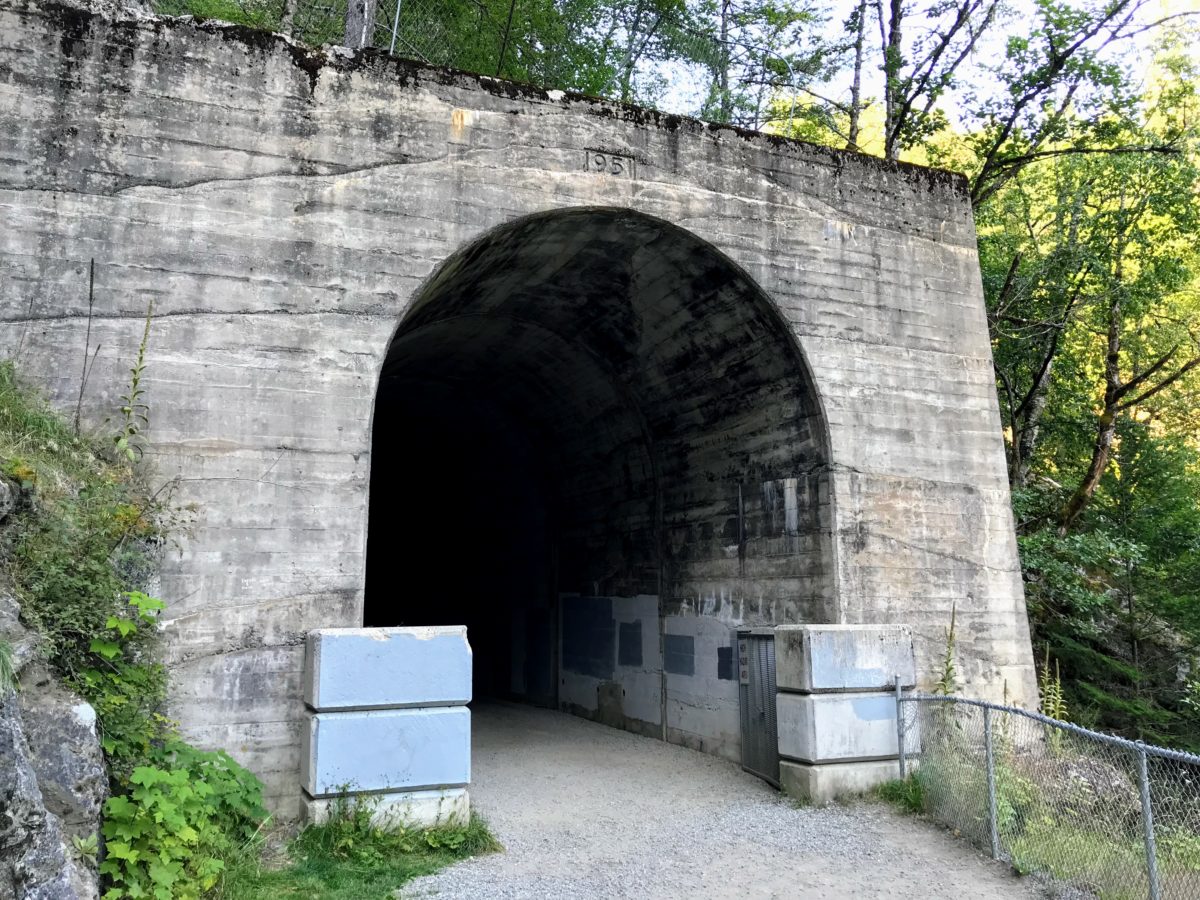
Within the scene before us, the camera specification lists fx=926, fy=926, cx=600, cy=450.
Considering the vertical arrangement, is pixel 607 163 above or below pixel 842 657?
above

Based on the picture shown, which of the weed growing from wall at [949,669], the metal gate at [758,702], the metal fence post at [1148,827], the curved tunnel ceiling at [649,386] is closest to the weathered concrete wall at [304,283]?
the weed growing from wall at [949,669]

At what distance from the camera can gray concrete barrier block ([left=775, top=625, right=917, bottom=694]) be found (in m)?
7.32

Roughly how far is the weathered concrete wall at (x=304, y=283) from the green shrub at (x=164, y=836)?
97 centimetres

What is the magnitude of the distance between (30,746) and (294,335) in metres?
3.46

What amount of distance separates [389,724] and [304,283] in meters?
3.31

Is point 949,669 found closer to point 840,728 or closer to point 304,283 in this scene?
point 840,728

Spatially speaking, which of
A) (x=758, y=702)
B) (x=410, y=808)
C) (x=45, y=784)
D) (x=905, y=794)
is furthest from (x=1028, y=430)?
(x=45, y=784)

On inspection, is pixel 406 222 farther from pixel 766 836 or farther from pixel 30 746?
pixel 766 836

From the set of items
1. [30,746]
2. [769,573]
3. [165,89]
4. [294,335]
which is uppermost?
[165,89]

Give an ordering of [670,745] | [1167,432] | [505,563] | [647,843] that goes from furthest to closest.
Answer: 1. [1167,432]
2. [505,563]
3. [670,745]
4. [647,843]

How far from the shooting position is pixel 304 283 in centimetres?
700

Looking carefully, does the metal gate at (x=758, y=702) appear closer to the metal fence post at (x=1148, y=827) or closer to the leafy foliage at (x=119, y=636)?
the metal fence post at (x=1148, y=827)

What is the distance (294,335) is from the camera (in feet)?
22.7

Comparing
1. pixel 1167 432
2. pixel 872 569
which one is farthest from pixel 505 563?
pixel 1167 432
